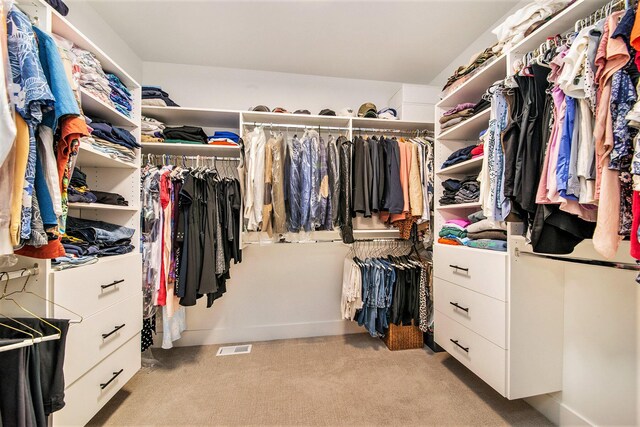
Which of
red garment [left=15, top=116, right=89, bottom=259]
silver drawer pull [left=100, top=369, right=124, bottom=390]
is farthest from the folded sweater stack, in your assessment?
silver drawer pull [left=100, top=369, right=124, bottom=390]

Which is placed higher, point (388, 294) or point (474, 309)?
point (474, 309)

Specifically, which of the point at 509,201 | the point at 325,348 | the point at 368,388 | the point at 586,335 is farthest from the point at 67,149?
the point at 586,335

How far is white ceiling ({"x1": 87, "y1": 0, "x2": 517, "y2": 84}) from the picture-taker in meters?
1.66

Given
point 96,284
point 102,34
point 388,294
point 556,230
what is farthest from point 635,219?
point 102,34

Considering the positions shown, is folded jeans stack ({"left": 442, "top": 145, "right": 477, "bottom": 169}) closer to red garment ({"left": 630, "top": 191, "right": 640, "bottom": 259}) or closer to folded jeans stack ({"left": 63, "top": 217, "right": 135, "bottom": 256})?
red garment ({"left": 630, "top": 191, "right": 640, "bottom": 259})

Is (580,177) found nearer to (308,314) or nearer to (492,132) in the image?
(492,132)

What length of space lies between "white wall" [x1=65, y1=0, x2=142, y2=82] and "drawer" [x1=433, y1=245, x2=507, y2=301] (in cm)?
280

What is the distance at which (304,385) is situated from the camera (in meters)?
1.68

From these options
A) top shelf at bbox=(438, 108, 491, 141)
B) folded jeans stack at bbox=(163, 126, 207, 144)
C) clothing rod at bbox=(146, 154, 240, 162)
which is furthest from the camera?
clothing rod at bbox=(146, 154, 240, 162)

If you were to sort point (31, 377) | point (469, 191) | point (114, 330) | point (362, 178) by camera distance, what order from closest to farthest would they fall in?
point (31, 377), point (114, 330), point (469, 191), point (362, 178)

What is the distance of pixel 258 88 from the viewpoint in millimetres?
2377

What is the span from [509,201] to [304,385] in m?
1.64

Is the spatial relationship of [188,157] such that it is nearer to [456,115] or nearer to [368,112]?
[368,112]

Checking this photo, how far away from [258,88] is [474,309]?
2.47m
